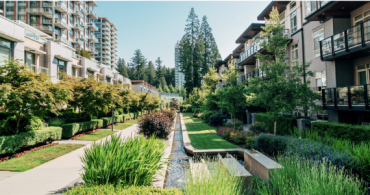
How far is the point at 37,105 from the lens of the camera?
31.2ft

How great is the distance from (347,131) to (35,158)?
14.1 meters

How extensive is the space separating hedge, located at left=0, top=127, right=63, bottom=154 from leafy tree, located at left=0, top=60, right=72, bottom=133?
793 mm

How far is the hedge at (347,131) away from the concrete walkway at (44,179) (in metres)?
9.43

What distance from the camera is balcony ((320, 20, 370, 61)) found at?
11164 millimetres

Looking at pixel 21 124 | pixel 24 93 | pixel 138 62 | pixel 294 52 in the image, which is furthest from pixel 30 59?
pixel 138 62

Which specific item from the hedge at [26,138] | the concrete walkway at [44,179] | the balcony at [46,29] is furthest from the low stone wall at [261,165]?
the balcony at [46,29]

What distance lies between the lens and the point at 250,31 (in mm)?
27406

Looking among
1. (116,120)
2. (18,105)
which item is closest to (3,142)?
(18,105)

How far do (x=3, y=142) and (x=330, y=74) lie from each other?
787 inches

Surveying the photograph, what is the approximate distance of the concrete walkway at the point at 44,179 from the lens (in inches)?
198

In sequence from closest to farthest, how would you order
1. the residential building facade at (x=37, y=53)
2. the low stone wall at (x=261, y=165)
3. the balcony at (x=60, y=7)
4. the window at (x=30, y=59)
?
1. the low stone wall at (x=261, y=165)
2. the residential building facade at (x=37, y=53)
3. the window at (x=30, y=59)
4. the balcony at (x=60, y=7)

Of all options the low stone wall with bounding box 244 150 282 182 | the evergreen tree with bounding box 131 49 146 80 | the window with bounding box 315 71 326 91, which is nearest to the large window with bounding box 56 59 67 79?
the low stone wall with bounding box 244 150 282 182

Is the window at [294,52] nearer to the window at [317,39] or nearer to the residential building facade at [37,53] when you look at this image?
the window at [317,39]

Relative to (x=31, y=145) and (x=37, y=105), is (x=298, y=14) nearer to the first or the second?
(x=37, y=105)
